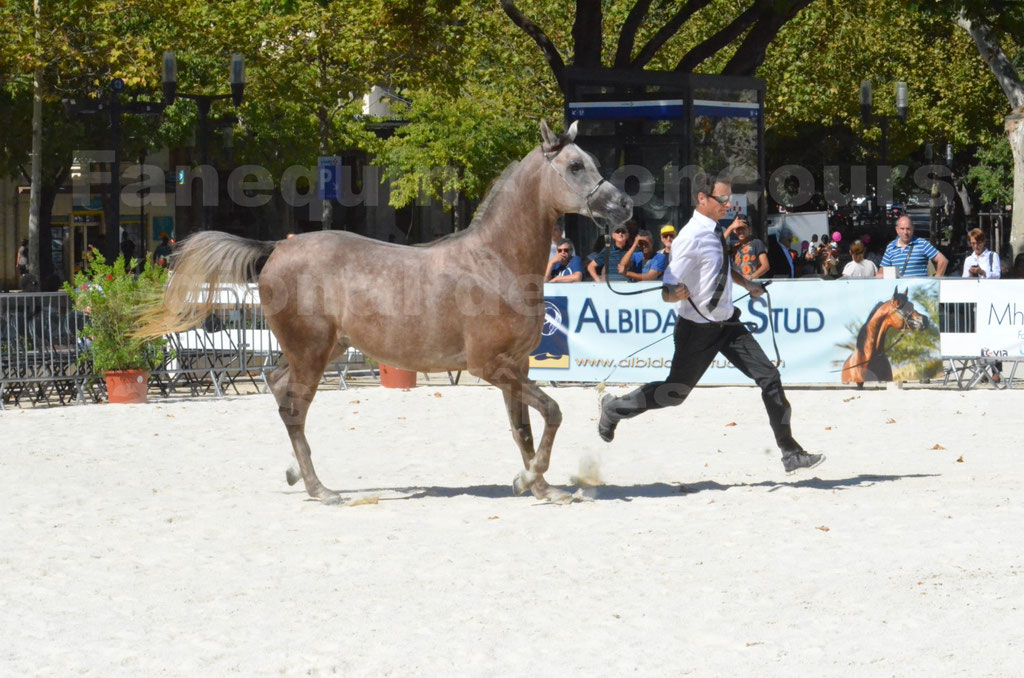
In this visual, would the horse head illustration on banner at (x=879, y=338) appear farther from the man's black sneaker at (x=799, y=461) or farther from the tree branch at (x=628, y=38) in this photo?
the tree branch at (x=628, y=38)

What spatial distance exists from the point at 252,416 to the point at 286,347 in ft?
17.5

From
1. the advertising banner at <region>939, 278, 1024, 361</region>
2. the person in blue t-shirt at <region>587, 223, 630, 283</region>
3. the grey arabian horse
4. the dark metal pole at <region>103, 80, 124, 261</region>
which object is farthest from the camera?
the dark metal pole at <region>103, 80, 124, 261</region>

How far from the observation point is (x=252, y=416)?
15328mm

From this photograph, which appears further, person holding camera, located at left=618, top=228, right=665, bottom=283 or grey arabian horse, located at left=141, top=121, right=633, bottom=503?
person holding camera, located at left=618, top=228, right=665, bottom=283

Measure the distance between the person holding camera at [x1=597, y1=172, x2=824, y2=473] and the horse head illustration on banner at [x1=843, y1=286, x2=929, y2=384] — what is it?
6868 mm

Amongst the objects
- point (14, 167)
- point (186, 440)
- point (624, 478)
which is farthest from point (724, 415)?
point (14, 167)

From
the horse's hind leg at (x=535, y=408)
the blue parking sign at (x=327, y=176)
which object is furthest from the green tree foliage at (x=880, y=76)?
the horse's hind leg at (x=535, y=408)

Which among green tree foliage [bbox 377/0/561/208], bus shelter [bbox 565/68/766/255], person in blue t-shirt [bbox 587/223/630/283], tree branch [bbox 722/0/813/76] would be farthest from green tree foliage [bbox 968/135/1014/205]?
person in blue t-shirt [bbox 587/223/630/283]

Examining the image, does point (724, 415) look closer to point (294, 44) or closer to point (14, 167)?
point (294, 44)

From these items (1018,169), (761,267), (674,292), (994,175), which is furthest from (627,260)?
(994,175)

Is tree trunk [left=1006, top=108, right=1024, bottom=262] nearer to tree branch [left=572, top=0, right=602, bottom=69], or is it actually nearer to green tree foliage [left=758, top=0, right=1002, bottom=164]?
tree branch [left=572, top=0, right=602, bottom=69]

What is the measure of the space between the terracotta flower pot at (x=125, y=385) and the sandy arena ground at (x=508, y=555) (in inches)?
115

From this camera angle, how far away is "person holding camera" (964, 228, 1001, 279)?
19.4 m

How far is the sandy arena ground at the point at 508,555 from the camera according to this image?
6.03 metres
